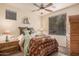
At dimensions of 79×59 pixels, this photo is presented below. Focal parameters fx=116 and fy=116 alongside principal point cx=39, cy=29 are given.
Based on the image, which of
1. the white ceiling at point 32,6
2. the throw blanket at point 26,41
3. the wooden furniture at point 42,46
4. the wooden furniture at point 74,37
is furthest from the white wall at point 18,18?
the wooden furniture at point 74,37

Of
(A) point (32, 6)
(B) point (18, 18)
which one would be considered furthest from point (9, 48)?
(A) point (32, 6)

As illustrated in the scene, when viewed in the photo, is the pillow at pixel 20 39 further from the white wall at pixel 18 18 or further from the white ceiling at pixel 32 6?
the white ceiling at pixel 32 6

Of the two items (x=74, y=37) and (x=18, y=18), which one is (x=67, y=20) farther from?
(x=18, y=18)

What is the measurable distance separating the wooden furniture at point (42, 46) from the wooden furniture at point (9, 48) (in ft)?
0.79

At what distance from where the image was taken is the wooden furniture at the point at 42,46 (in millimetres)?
1887

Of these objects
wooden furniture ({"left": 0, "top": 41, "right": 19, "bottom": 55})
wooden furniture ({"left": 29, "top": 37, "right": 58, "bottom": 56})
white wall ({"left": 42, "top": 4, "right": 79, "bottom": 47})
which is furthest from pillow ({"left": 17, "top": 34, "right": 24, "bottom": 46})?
white wall ({"left": 42, "top": 4, "right": 79, "bottom": 47})

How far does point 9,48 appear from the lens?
6.14 ft

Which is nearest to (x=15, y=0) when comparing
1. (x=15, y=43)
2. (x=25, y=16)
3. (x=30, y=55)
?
(x=25, y=16)

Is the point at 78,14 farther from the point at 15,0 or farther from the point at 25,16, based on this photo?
the point at 15,0

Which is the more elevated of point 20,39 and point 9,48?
point 20,39

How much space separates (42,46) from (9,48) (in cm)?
54

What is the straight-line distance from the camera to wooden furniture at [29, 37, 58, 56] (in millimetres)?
1887

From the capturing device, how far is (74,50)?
1907 mm

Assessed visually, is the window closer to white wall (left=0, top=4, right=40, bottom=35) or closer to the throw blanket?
white wall (left=0, top=4, right=40, bottom=35)
